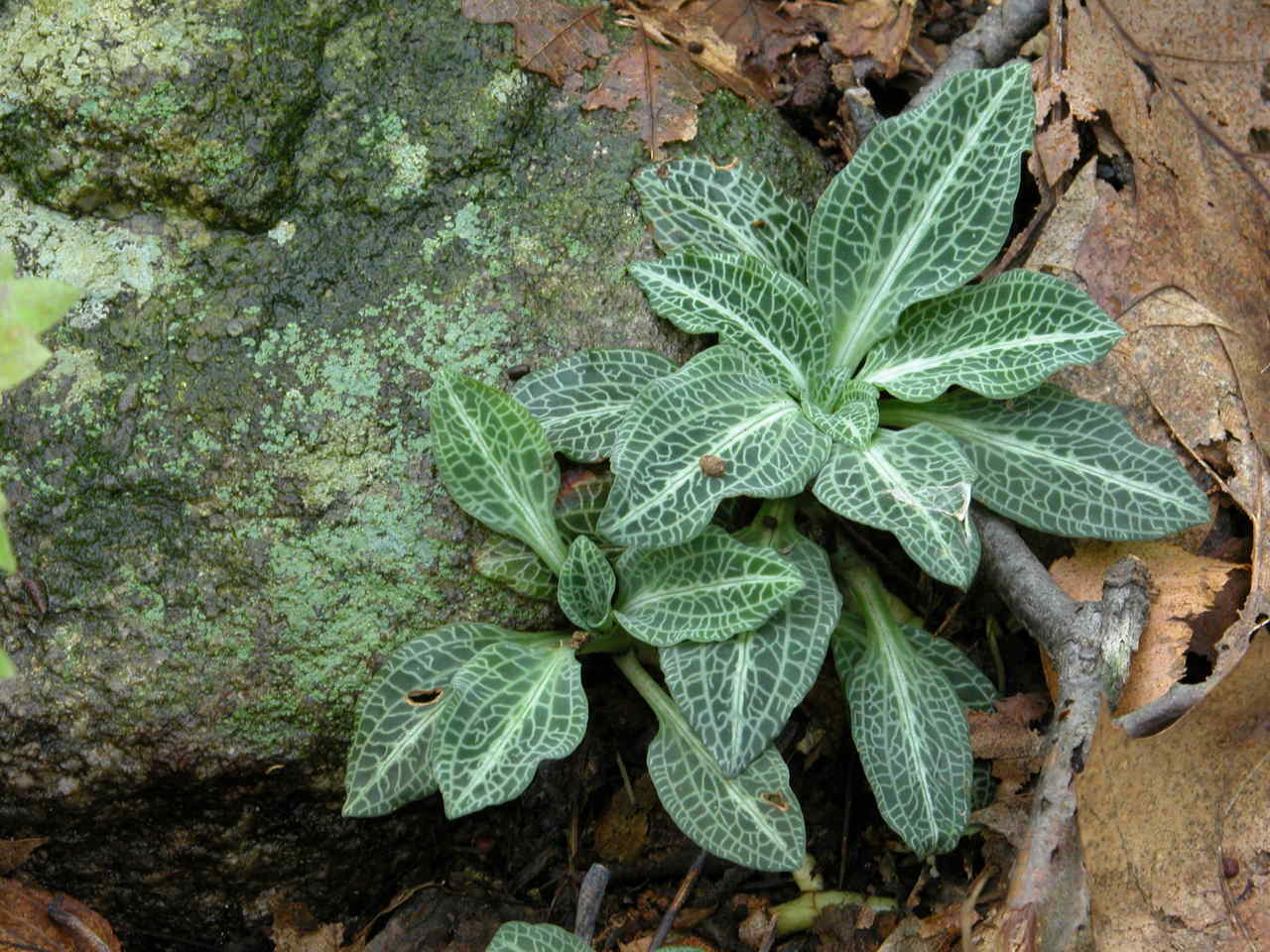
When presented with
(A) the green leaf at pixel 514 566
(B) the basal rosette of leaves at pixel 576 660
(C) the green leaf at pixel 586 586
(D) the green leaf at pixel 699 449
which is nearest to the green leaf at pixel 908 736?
(B) the basal rosette of leaves at pixel 576 660

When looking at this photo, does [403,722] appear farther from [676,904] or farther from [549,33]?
[549,33]

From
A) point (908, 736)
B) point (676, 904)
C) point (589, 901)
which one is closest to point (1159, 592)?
point (908, 736)

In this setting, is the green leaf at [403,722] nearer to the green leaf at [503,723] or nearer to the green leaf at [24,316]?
the green leaf at [503,723]

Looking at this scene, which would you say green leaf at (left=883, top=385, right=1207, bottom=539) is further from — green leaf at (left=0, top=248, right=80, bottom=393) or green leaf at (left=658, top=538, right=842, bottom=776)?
green leaf at (left=0, top=248, right=80, bottom=393)

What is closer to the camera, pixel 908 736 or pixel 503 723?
pixel 503 723

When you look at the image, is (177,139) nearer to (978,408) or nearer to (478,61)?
(478,61)

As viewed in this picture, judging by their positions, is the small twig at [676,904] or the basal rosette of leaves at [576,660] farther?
the small twig at [676,904]

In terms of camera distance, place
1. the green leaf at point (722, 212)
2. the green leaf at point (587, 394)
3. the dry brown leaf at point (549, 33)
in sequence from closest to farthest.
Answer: the green leaf at point (587, 394)
the green leaf at point (722, 212)
the dry brown leaf at point (549, 33)
